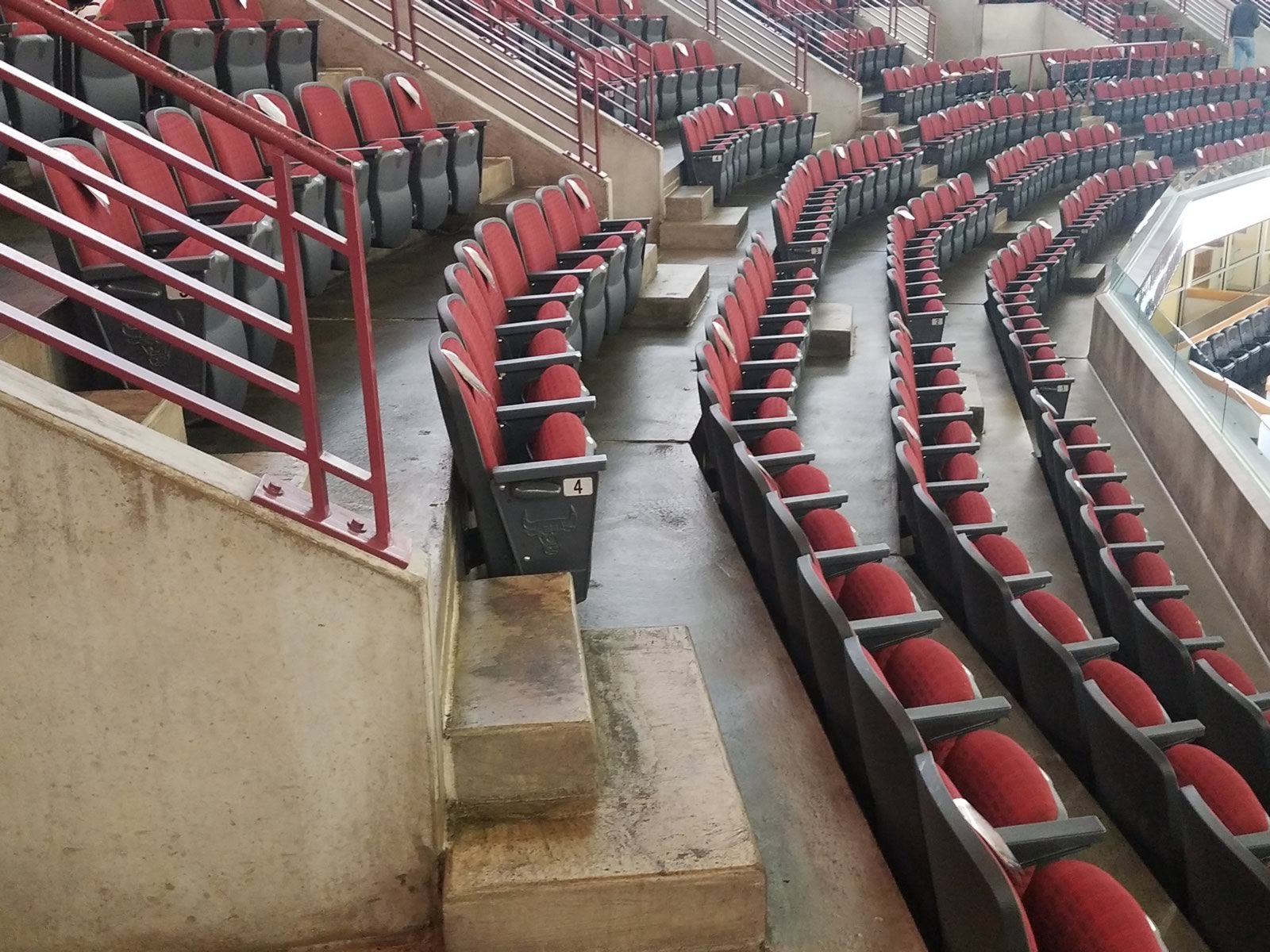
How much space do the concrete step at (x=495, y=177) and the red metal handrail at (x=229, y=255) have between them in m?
1.11

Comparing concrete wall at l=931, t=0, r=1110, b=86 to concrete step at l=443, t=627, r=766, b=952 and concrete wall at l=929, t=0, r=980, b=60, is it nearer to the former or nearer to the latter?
concrete wall at l=929, t=0, r=980, b=60

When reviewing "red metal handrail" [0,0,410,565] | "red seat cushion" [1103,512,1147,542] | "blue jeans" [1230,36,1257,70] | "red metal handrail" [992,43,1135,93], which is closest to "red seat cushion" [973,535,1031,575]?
"red seat cushion" [1103,512,1147,542]

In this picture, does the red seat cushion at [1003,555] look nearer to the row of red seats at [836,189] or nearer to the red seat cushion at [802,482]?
the red seat cushion at [802,482]

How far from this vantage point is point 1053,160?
10.1 ft

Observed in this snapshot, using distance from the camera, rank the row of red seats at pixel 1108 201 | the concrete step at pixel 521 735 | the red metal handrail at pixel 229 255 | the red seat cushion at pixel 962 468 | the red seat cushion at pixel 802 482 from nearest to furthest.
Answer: the red metal handrail at pixel 229 255, the concrete step at pixel 521 735, the red seat cushion at pixel 802 482, the red seat cushion at pixel 962 468, the row of red seats at pixel 1108 201

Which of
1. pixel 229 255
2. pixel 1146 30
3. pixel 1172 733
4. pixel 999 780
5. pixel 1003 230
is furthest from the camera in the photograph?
pixel 1146 30

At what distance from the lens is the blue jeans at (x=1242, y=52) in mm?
4219

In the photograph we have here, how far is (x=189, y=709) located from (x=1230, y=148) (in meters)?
3.78

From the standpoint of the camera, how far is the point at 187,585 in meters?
0.46

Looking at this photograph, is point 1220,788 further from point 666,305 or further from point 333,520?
point 666,305

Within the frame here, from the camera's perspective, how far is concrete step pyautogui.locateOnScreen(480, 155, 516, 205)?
1.59m

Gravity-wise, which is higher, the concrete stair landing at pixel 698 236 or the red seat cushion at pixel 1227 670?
the concrete stair landing at pixel 698 236

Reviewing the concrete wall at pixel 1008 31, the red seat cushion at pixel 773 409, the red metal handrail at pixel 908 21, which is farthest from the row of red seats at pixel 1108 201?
the red seat cushion at pixel 773 409

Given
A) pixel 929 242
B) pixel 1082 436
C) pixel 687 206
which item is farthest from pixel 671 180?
pixel 1082 436
